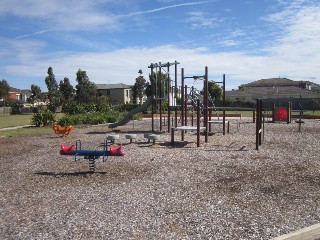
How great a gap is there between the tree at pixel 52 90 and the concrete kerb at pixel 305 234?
67.1m

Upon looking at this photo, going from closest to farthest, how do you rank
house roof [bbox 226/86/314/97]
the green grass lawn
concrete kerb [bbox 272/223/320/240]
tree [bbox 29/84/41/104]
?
1. concrete kerb [bbox 272/223/320/240]
2. the green grass lawn
3. house roof [bbox 226/86/314/97]
4. tree [bbox 29/84/41/104]

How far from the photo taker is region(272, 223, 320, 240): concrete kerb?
491cm

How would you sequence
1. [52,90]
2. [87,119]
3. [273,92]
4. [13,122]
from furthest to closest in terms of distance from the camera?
1. [52,90]
2. [273,92]
3. [13,122]
4. [87,119]

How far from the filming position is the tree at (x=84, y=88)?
6284cm

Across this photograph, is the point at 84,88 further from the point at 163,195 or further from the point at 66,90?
the point at 163,195

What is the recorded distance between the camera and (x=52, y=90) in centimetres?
6875

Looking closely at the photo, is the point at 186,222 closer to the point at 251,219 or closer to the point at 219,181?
the point at 251,219

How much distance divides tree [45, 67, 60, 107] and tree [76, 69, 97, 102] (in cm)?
725

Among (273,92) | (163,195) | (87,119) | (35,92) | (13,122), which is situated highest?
(35,92)

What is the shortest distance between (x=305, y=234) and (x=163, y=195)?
10.2ft

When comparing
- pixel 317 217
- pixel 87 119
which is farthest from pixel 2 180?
pixel 87 119

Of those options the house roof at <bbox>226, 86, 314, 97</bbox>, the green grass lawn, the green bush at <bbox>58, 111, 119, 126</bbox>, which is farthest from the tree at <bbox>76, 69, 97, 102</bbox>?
the green bush at <bbox>58, 111, 119, 126</bbox>

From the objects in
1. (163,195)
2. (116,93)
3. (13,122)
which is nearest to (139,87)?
(116,93)

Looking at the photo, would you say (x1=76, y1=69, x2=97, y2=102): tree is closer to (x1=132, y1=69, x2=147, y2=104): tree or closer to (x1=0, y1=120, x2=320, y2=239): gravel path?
(x1=132, y1=69, x2=147, y2=104): tree
